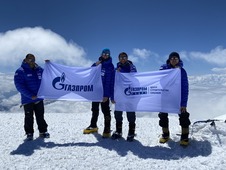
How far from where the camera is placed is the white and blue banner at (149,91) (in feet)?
30.2

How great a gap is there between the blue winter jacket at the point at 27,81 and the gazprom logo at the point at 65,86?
626 mm

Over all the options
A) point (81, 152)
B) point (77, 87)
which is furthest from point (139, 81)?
point (81, 152)

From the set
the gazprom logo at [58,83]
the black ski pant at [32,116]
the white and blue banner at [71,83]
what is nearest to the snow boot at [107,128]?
the white and blue banner at [71,83]

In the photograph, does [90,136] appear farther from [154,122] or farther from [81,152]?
[154,122]

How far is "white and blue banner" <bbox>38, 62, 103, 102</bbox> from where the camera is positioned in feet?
33.8

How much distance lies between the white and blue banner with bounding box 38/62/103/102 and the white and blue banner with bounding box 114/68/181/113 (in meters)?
0.86

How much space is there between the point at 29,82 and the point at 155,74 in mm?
4285

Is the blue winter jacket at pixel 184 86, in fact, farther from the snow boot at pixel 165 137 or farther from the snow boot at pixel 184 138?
the snow boot at pixel 165 137

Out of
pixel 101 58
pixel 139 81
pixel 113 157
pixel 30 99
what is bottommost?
pixel 113 157

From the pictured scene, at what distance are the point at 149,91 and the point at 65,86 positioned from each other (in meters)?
3.08

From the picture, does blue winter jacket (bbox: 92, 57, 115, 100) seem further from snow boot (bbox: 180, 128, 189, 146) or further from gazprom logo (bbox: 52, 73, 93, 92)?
snow boot (bbox: 180, 128, 189, 146)

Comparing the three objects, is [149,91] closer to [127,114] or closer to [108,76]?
[127,114]

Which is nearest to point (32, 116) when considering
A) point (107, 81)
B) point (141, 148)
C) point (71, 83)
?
point (71, 83)

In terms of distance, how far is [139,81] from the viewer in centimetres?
974
